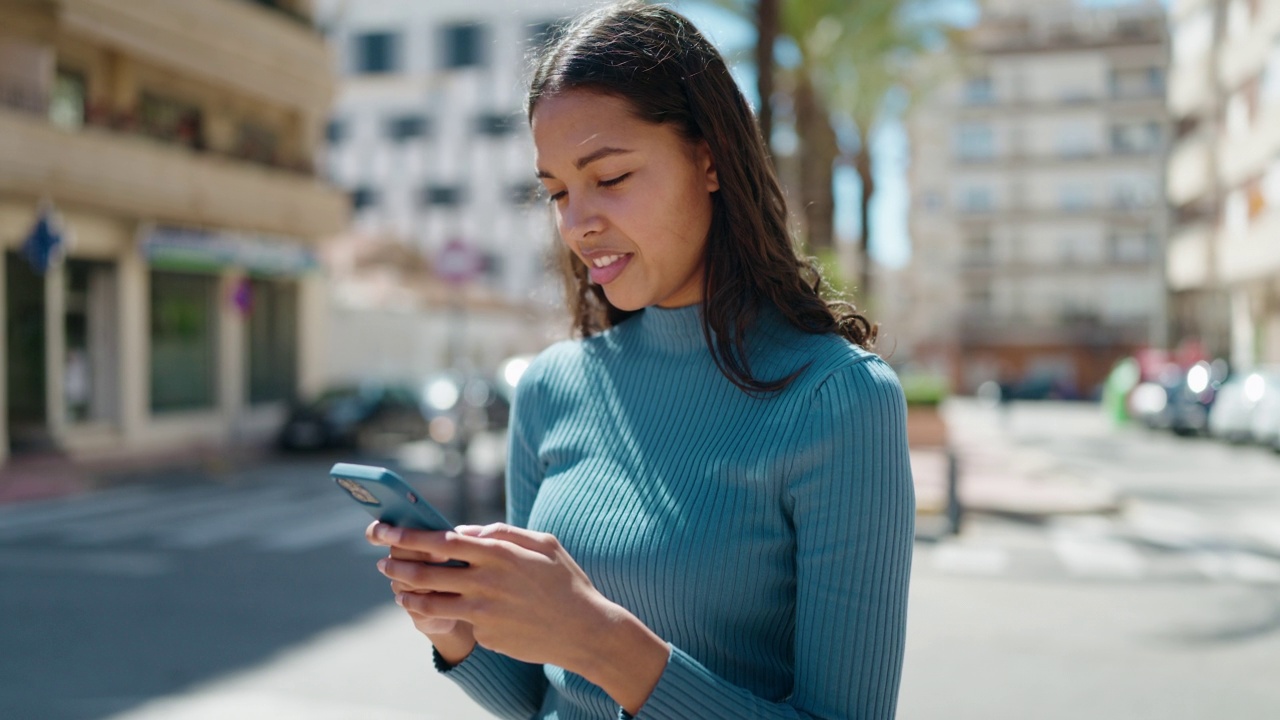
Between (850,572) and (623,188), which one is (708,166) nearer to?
(623,188)

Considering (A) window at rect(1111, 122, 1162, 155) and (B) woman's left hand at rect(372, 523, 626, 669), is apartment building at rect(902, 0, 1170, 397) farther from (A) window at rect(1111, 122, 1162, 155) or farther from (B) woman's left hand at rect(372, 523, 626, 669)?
(B) woman's left hand at rect(372, 523, 626, 669)

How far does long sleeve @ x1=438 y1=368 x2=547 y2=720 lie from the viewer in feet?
5.67

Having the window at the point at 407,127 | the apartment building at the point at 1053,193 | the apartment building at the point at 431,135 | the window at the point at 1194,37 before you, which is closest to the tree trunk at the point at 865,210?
the window at the point at 1194,37

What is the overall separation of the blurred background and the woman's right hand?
84 centimetres

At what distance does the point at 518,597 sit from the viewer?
1.28 meters

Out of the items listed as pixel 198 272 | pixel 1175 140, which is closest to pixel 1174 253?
pixel 1175 140

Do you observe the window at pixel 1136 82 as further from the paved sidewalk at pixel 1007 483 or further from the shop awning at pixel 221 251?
the shop awning at pixel 221 251

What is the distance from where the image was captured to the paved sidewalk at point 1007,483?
1294 centimetres

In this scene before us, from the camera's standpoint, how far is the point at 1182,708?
221 inches

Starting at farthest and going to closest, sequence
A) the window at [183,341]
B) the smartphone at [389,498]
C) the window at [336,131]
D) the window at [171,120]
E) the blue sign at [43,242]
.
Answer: the window at [336,131] < the window at [183,341] < the window at [171,120] < the blue sign at [43,242] < the smartphone at [389,498]

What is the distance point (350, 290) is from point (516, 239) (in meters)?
17.1

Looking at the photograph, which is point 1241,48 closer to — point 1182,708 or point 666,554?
point 1182,708

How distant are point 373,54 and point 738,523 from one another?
54.7m

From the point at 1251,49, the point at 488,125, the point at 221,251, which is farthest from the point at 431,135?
the point at 1251,49
